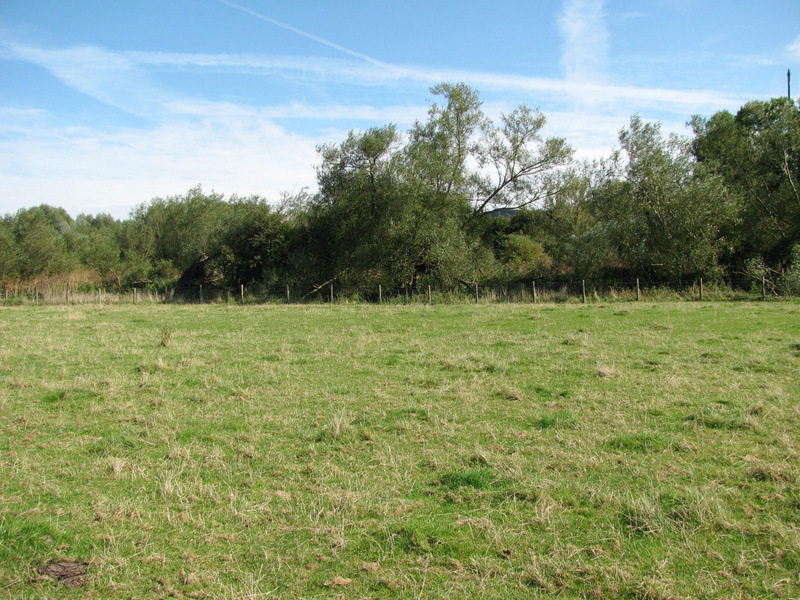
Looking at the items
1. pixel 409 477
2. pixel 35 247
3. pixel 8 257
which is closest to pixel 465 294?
pixel 409 477

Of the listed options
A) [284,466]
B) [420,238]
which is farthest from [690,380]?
[420,238]

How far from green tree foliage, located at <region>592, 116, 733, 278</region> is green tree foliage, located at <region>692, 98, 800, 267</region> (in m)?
1.65

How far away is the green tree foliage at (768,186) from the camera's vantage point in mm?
29016

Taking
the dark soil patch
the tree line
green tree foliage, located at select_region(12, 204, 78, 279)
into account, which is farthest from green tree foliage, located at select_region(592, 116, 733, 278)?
green tree foliage, located at select_region(12, 204, 78, 279)

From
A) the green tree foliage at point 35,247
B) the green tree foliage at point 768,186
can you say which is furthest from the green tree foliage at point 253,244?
the green tree foliage at point 768,186

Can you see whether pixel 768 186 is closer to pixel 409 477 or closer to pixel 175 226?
pixel 409 477

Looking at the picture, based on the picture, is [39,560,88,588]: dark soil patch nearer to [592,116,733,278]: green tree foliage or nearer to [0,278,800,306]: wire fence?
[0,278,800,306]: wire fence

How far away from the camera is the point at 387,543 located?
4.12m

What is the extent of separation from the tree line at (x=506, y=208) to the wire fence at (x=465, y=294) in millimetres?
847

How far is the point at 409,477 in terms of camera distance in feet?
17.7

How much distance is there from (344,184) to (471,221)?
32.1 ft

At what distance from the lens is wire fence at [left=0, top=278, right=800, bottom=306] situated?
1064 inches

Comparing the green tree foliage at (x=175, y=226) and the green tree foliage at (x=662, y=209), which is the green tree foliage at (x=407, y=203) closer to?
the green tree foliage at (x=662, y=209)

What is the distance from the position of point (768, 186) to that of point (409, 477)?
33.7 m
